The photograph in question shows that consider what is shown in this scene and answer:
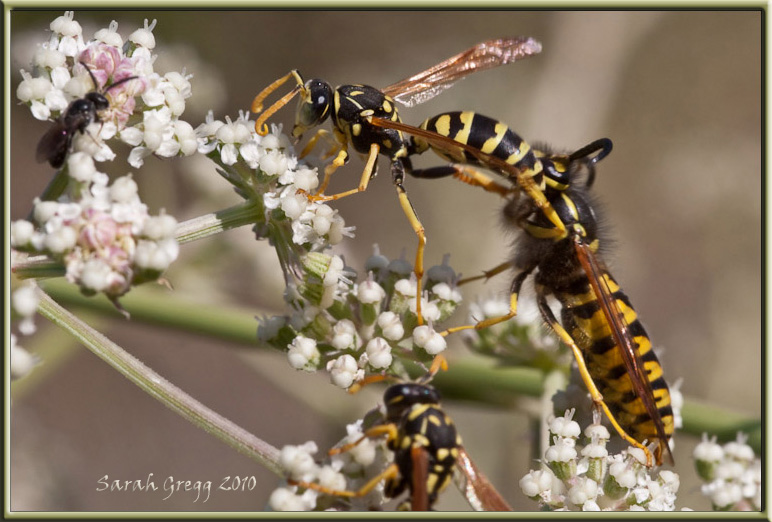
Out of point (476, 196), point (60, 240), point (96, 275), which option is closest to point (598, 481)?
point (96, 275)

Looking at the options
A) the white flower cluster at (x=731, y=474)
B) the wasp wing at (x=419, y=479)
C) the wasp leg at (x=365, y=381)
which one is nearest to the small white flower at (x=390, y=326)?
the wasp leg at (x=365, y=381)

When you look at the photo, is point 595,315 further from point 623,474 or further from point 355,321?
point 355,321

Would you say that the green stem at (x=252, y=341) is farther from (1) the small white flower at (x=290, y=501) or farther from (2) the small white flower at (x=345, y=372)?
(1) the small white flower at (x=290, y=501)

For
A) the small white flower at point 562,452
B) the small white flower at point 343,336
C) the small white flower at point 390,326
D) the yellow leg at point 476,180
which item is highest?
the yellow leg at point 476,180

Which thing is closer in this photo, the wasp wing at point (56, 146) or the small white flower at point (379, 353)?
the wasp wing at point (56, 146)

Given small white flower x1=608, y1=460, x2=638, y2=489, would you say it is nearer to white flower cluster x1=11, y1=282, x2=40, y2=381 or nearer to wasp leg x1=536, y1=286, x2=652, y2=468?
wasp leg x1=536, y1=286, x2=652, y2=468

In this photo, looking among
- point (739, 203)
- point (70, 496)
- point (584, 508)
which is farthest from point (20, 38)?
point (739, 203)

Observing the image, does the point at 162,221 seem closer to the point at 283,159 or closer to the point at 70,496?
the point at 283,159
